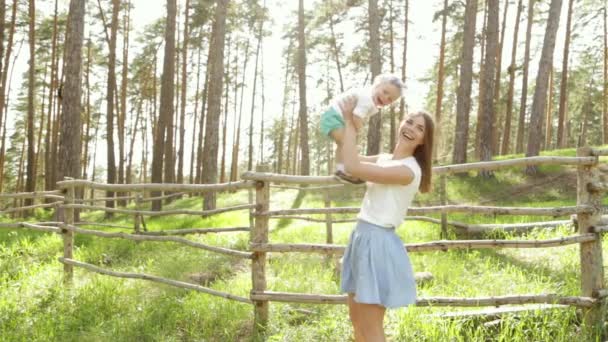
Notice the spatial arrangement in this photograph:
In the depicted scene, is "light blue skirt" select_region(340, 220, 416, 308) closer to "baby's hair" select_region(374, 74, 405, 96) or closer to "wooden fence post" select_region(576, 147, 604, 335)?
"baby's hair" select_region(374, 74, 405, 96)

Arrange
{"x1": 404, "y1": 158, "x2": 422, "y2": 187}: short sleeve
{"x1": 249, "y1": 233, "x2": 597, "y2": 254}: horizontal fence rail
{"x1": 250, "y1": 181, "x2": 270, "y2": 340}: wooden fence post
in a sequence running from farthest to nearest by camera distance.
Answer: {"x1": 250, "y1": 181, "x2": 270, "y2": 340}: wooden fence post, {"x1": 249, "y1": 233, "x2": 597, "y2": 254}: horizontal fence rail, {"x1": 404, "y1": 158, "x2": 422, "y2": 187}: short sleeve

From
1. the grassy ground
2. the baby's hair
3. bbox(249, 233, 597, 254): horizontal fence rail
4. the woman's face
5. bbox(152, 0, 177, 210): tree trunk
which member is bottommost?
the grassy ground

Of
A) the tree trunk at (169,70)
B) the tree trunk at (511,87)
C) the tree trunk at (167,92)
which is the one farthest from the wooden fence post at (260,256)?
the tree trunk at (511,87)

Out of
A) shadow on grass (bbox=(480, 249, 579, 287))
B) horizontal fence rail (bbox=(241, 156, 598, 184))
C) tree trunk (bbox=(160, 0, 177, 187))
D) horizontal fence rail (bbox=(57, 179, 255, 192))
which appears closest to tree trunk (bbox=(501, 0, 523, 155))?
A: tree trunk (bbox=(160, 0, 177, 187))

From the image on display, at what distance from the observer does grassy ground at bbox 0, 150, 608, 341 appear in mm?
3820

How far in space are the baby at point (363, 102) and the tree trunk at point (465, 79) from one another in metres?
13.7

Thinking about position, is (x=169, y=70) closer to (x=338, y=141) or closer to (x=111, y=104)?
(x=111, y=104)

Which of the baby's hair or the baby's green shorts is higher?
the baby's hair

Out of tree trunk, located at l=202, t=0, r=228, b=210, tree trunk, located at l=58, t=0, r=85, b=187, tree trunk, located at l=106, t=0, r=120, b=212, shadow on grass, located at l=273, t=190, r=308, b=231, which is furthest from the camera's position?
tree trunk, located at l=106, t=0, r=120, b=212

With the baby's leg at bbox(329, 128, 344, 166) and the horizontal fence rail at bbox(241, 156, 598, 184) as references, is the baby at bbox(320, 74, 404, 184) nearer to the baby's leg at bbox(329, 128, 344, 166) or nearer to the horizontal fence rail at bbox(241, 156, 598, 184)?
the baby's leg at bbox(329, 128, 344, 166)

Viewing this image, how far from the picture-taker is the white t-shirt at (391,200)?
2.51 m

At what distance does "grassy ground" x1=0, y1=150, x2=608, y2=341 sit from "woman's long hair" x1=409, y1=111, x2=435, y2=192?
1.55 meters

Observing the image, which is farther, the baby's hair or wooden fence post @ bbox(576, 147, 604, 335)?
wooden fence post @ bbox(576, 147, 604, 335)

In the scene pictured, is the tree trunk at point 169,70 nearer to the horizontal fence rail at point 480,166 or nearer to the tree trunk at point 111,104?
the tree trunk at point 111,104
